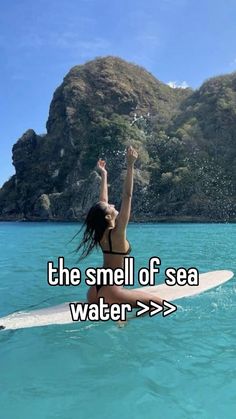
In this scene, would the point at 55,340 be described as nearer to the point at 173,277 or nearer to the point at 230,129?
the point at 173,277

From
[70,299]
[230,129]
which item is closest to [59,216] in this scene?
[230,129]

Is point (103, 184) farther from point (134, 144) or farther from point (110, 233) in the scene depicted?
point (134, 144)

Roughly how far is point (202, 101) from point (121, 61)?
29436 millimetres

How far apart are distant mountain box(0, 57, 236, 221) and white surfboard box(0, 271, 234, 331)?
60.3 metres

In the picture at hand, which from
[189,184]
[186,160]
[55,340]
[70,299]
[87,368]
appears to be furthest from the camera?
[186,160]

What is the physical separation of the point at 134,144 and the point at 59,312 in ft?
277

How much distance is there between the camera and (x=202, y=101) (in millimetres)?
102875

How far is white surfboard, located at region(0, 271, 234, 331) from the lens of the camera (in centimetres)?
748

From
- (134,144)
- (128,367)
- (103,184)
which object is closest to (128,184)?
(103,184)

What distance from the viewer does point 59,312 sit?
7.98 metres

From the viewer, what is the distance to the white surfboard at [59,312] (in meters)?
7.48

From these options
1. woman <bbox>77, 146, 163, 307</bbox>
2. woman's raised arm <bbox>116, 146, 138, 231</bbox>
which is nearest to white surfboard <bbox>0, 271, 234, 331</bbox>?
woman <bbox>77, 146, 163, 307</bbox>

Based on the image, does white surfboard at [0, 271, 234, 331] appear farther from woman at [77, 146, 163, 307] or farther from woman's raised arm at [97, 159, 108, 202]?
woman's raised arm at [97, 159, 108, 202]

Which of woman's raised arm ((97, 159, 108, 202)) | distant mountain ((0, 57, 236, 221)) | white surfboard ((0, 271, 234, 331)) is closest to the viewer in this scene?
woman's raised arm ((97, 159, 108, 202))
